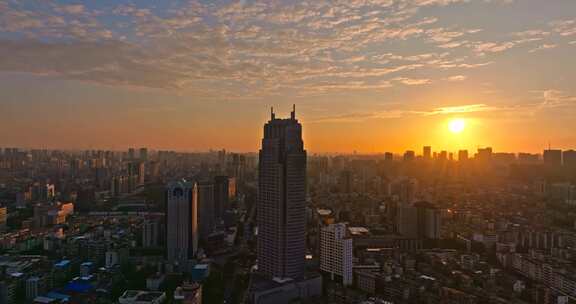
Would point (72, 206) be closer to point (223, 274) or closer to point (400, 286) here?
point (223, 274)

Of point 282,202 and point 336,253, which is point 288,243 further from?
point 336,253

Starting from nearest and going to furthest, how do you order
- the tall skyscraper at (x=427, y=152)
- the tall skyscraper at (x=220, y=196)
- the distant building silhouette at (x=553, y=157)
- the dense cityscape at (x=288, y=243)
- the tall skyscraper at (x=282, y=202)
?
the dense cityscape at (x=288, y=243), the tall skyscraper at (x=282, y=202), the tall skyscraper at (x=220, y=196), the distant building silhouette at (x=553, y=157), the tall skyscraper at (x=427, y=152)

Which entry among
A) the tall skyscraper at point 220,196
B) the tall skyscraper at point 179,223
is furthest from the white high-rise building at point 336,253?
the tall skyscraper at point 220,196

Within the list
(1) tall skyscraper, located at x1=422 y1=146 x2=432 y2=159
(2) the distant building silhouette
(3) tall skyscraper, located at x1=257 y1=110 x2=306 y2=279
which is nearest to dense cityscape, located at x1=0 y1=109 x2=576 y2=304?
(3) tall skyscraper, located at x1=257 y1=110 x2=306 y2=279

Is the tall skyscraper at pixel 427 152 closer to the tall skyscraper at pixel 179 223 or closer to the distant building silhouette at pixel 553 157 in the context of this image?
the distant building silhouette at pixel 553 157

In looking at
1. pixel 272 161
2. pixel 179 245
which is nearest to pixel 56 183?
pixel 179 245

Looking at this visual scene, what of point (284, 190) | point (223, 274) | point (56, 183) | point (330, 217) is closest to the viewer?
point (284, 190)
